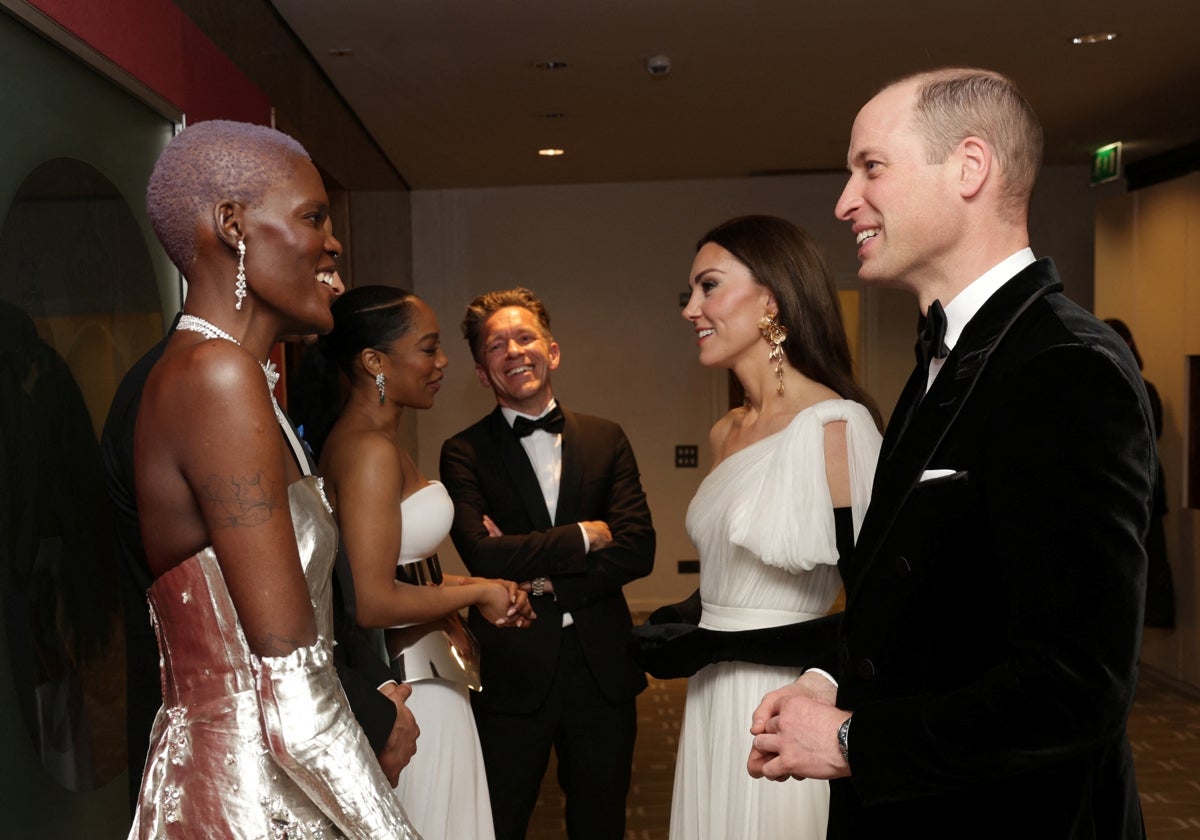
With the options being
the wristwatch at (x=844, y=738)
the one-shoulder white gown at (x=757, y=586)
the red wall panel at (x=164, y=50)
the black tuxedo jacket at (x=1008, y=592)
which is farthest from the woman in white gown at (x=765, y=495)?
the red wall panel at (x=164, y=50)

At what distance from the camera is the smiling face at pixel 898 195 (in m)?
1.39

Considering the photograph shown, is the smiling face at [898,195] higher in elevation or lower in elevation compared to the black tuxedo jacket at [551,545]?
higher

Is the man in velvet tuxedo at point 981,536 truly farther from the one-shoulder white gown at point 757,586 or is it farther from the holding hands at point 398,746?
the one-shoulder white gown at point 757,586

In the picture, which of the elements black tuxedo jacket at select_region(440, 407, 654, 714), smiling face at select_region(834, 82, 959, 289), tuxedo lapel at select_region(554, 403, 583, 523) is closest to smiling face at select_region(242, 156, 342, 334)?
smiling face at select_region(834, 82, 959, 289)

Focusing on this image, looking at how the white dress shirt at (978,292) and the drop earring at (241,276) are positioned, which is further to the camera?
the drop earring at (241,276)

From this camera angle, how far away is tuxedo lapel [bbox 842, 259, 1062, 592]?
4.30ft

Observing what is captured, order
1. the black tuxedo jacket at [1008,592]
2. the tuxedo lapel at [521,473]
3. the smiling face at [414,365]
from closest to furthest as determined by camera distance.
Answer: the black tuxedo jacket at [1008,592] < the smiling face at [414,365] < the tuxedo lapel at [521,473]

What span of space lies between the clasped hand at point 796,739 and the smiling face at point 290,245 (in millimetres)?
868

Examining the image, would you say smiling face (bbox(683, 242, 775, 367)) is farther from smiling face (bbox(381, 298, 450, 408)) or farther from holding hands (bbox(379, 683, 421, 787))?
holding hands (bbox(379, 683, 421, 787))

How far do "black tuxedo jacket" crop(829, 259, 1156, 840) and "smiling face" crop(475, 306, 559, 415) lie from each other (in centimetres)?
209

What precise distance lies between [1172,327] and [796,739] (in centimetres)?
596

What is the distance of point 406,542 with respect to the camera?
2561mm

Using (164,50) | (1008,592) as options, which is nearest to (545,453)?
(164,50)

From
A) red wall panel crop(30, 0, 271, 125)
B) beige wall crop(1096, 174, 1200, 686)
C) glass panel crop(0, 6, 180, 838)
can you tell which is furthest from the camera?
beige wall crop(1096, 174, 1200, 686)
